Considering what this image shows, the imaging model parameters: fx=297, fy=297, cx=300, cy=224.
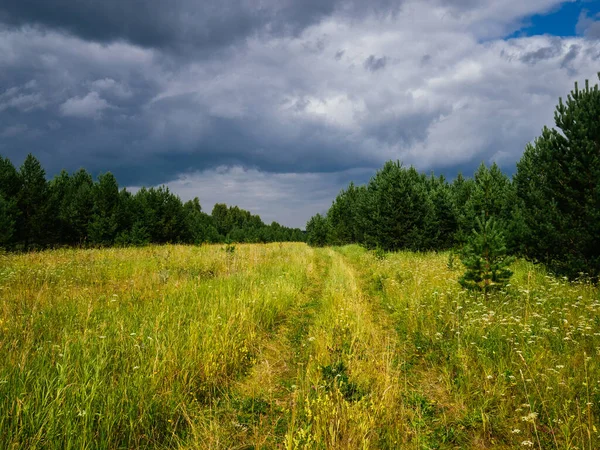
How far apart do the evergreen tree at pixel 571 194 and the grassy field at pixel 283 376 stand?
3.04 metres

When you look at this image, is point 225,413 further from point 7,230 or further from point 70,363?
point 7,230

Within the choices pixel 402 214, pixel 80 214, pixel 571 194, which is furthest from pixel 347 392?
pixel 80 214

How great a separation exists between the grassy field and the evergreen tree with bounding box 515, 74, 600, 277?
3035 mm

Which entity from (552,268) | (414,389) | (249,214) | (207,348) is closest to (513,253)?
(552,268)

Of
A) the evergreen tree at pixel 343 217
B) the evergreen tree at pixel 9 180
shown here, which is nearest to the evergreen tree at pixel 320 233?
the evergreen tree at pixel 343 217

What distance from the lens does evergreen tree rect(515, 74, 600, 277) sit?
30.3 feet

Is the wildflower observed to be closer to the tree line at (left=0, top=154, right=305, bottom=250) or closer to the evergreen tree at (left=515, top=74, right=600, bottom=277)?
the evergreen tree at (left=515, top=74, right=600, bottom=277)

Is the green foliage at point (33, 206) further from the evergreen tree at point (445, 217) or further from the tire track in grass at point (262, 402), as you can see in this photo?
Result: the evergreen tree at point (445, 217)

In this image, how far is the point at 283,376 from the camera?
443 cm

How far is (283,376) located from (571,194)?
36.5 feet

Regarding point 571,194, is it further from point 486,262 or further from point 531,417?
point 531,417

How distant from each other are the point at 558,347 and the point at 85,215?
3878 cm

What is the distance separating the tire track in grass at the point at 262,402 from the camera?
2.95m

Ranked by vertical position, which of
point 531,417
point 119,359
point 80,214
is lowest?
point 531,417
